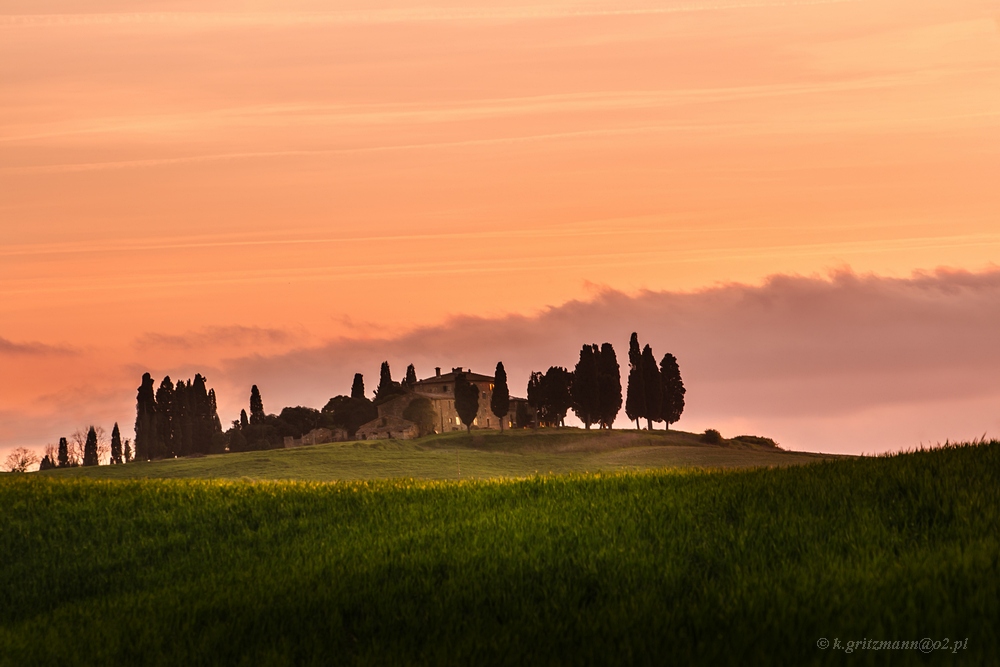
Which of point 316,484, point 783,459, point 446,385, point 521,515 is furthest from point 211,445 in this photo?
point 521,515

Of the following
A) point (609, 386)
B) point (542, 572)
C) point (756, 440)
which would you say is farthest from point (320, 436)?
point (542, 572)

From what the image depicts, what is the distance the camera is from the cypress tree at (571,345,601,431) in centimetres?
12262

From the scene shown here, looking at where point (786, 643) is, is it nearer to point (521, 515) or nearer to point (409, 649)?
point (409, 649)

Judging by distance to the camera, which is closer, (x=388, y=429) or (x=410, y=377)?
(x=388, y=429)

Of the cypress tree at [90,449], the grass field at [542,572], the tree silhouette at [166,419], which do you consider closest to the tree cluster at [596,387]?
the tree silhouette at [166,419]

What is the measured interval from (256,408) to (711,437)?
69516 mm

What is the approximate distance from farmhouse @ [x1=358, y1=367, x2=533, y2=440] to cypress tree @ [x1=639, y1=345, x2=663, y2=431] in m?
23.3

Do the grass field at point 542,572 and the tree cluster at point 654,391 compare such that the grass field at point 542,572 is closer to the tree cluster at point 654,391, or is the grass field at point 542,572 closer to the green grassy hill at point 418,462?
the green grassy hill at point 418,462

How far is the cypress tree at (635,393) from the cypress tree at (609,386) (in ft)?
6.97

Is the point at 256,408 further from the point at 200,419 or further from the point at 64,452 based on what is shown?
the point at 64,452

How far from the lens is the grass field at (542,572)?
12242mm

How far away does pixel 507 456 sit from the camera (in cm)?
8431

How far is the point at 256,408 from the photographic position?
144 m

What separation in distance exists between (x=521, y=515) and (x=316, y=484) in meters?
9.22
